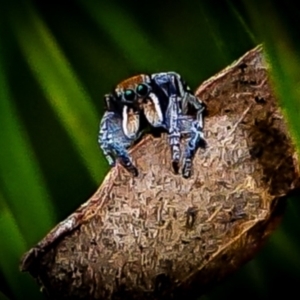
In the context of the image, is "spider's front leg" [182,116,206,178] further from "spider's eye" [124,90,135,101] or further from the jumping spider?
"spider's eye" [124,90,135,101]

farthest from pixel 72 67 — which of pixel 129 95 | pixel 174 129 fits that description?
pixel 174 129

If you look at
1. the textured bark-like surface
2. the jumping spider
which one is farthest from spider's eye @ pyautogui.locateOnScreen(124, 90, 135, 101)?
the textured bark-like surface

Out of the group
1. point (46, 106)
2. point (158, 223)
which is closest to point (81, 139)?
point (46, 106)

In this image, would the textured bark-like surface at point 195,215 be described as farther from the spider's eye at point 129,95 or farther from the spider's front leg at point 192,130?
the spider's eye at point 129,95

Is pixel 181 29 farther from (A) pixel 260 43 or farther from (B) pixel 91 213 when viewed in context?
(B) pixel 91 213

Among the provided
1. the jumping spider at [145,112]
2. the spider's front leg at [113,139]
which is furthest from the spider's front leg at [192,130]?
the spider's front leg at [113,139]

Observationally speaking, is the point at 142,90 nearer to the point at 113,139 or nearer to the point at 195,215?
the point at 113,139
